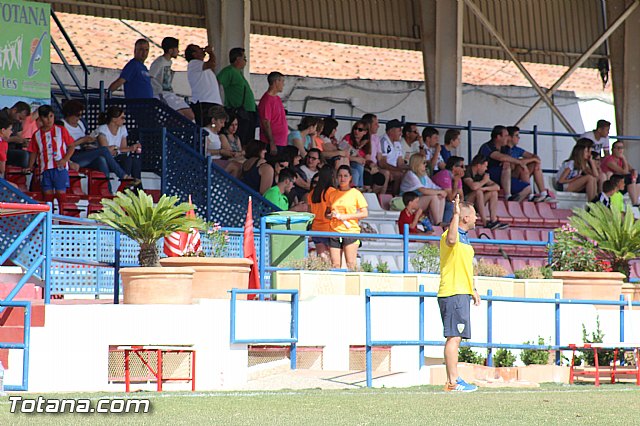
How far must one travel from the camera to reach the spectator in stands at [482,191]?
20344 millimetres

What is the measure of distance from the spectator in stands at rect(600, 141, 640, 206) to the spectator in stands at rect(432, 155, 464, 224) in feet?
11.4

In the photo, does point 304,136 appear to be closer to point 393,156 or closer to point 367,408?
point 393,156

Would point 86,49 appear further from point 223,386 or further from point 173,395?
point 173,395

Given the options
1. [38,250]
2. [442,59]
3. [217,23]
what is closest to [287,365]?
[38,250]

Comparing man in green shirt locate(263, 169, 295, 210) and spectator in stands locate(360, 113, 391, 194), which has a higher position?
spectator in stands locate(360, 113, 391, 194)

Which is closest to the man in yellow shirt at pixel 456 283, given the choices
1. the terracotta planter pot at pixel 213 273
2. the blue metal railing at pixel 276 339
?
the blue metal railing at pixel 276 339

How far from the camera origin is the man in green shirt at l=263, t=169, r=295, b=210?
17.3 m

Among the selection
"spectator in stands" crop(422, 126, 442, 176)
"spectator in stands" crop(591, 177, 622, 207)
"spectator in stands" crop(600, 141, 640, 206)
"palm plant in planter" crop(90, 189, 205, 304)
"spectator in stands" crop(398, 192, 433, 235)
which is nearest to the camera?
"palm plant in planter" crop(90, 189, 205, 304)

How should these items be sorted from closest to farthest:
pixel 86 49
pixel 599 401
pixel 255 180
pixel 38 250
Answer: pixel 599 401
pixel 38 250
pixel 255 180
pixel 86 49

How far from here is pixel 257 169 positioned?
18.0m

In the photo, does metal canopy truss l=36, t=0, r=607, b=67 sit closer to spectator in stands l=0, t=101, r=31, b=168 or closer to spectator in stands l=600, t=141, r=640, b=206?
spectator in stands l=600, t=141, r=640, b=206

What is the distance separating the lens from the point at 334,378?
12.2 meters

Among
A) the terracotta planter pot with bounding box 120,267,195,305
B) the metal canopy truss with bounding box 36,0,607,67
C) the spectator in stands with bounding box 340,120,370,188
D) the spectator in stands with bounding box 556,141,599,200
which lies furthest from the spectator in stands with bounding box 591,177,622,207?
the terracotta planter pot with bounding box 120,267,195,305

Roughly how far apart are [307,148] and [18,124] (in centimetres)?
406
